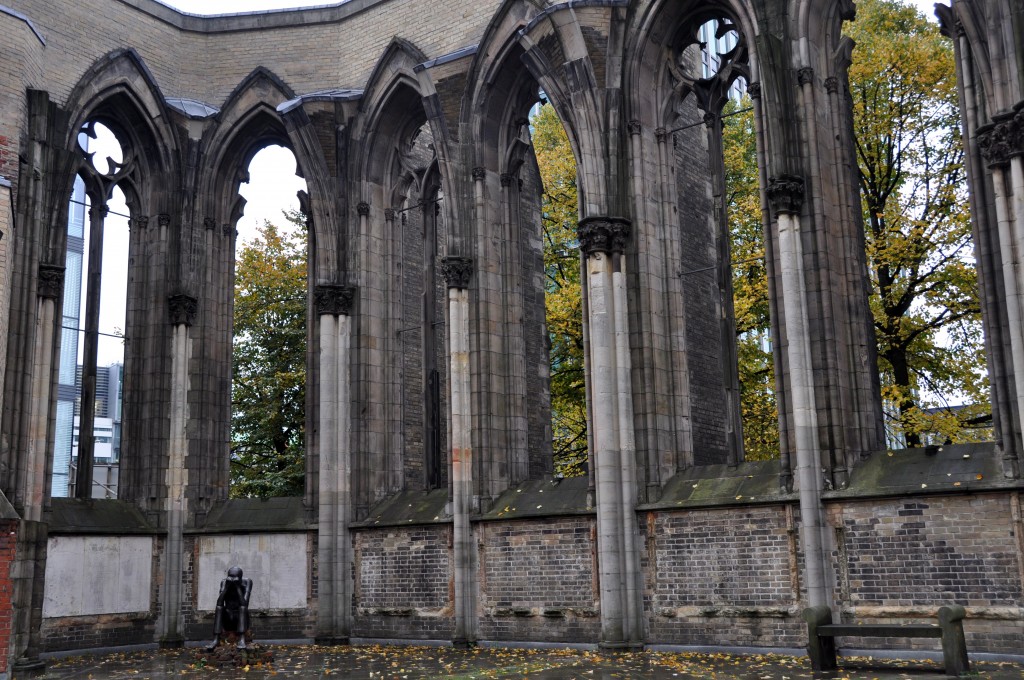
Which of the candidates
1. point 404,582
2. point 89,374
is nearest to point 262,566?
point 404,582

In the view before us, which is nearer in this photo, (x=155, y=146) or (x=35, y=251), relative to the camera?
(x=35, y=251)

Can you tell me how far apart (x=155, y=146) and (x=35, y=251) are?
14.1ft

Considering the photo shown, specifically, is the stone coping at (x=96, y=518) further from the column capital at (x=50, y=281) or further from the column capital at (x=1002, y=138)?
the column capital at (x=1002, y=138)

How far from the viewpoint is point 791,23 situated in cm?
1523

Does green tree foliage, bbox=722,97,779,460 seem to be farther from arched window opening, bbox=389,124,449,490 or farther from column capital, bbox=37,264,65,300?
column capital, bbox=37,264,65,300

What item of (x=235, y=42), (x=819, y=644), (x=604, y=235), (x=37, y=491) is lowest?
(x=819, y=644)

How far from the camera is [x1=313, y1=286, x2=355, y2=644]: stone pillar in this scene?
18844mm

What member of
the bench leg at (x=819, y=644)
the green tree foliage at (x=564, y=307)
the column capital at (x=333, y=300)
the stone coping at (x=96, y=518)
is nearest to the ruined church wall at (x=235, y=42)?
the column capital at (x=333, y=300)

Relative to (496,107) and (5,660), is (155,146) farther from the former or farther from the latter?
(5,660)

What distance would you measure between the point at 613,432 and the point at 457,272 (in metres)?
4.31

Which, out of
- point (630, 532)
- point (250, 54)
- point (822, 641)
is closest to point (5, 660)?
point (630, 532)

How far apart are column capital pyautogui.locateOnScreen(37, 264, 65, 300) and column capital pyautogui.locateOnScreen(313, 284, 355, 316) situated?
4.39 m

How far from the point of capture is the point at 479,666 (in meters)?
14.2

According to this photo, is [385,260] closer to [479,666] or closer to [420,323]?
[420,323]
